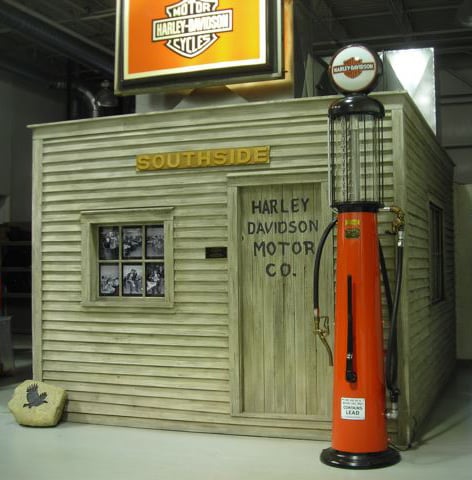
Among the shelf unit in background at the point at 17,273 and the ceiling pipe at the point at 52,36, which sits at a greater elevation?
the ceiling pipe at the point at 52,36

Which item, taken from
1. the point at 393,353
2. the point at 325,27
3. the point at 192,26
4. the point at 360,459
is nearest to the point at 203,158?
the point at 192,26

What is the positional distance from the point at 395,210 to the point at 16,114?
45.6ft

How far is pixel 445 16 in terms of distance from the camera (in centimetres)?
1361

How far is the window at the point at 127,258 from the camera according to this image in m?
6.70

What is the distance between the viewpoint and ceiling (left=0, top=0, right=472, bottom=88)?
1248cm

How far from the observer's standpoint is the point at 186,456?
18.4 feet

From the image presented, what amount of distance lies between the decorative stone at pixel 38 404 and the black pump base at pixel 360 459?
289 centimetres

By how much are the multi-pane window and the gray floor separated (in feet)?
4.59

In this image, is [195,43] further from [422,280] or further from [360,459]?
[360,459]

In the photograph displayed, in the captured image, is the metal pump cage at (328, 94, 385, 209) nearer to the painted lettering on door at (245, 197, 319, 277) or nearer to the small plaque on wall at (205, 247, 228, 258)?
the painted lettering on door at (245, 197, 319, 277)

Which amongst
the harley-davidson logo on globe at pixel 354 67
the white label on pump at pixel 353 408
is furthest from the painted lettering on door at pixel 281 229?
the white label on pump at pixel 353 408

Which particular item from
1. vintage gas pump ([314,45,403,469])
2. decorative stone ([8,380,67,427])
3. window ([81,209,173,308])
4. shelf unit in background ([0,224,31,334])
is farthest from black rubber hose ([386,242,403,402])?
shelf unit in background ([0,224,31,334])

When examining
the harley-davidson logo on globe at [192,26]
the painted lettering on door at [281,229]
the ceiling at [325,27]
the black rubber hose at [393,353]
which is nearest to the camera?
the black rubber hose at [393,353]

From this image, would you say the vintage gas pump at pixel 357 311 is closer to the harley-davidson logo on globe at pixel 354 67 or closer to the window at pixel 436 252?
the harley-davidson logo on globe at pixel 354 67
